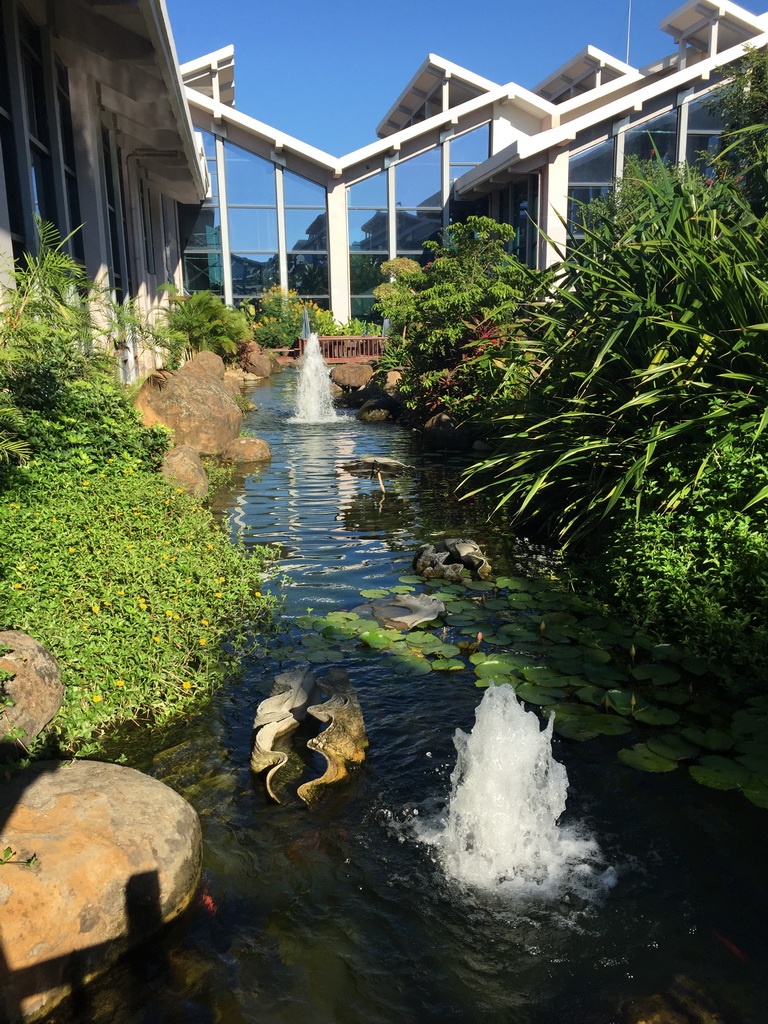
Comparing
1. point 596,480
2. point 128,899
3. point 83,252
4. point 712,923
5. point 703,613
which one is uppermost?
point 83,252

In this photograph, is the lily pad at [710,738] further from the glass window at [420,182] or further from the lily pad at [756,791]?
the glass window at [420,182]

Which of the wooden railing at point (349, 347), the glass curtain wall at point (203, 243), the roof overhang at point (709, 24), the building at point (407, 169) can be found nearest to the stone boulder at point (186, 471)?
the building at point (407, 169)

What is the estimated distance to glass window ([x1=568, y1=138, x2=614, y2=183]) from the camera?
28.6 m

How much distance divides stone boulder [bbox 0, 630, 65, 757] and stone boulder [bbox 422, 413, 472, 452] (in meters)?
10.2

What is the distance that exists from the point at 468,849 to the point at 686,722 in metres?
1.66

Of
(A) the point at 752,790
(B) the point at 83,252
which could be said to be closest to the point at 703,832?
(A) the point at 752,790

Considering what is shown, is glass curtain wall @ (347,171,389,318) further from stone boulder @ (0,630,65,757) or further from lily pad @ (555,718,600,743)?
stone boulder @ (0,630,65,757)

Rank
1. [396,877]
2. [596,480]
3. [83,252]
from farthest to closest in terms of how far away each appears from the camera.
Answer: [83,252] < [596,480] < [396,877]

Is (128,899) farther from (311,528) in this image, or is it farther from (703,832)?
(311,528)

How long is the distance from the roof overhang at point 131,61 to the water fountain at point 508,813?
8644 millimetres

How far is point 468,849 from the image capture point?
3455 mm

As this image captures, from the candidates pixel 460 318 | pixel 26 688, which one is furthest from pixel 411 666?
pixel 460 318

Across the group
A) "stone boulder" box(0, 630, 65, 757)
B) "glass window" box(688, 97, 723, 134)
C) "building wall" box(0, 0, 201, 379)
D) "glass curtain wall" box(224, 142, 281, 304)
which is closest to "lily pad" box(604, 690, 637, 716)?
"stone boulder" box(0, 630, 65, 757)

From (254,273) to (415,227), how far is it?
22.9 feet
